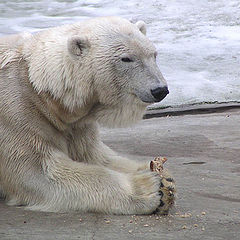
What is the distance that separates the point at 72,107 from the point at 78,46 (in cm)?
34

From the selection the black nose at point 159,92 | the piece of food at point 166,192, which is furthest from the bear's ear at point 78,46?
the piece of food at point 166,192

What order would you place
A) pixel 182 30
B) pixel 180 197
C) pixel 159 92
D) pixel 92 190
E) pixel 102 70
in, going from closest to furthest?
1. pixel 159 92
2. pixel 102 70
3. pixel 92 190
4. pixel 180 197
5. pixel 182 30

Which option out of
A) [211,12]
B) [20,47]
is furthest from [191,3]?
[20,47]

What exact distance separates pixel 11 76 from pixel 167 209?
1.15 metres

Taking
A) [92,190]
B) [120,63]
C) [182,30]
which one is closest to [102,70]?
[120,63]

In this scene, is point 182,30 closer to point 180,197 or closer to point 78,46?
point 180,197

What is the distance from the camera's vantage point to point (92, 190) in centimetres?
362

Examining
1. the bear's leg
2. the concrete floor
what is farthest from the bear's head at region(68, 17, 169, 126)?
the concrete floor

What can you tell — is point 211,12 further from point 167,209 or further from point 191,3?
point 167,209

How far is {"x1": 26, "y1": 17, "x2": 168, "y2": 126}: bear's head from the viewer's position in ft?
11.4

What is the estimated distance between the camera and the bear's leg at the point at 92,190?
357 centimetres

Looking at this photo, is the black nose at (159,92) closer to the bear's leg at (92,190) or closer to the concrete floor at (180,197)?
the bear's leg at (92,190)

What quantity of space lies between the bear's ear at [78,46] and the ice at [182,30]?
9.84ft

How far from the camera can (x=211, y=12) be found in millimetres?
11570
